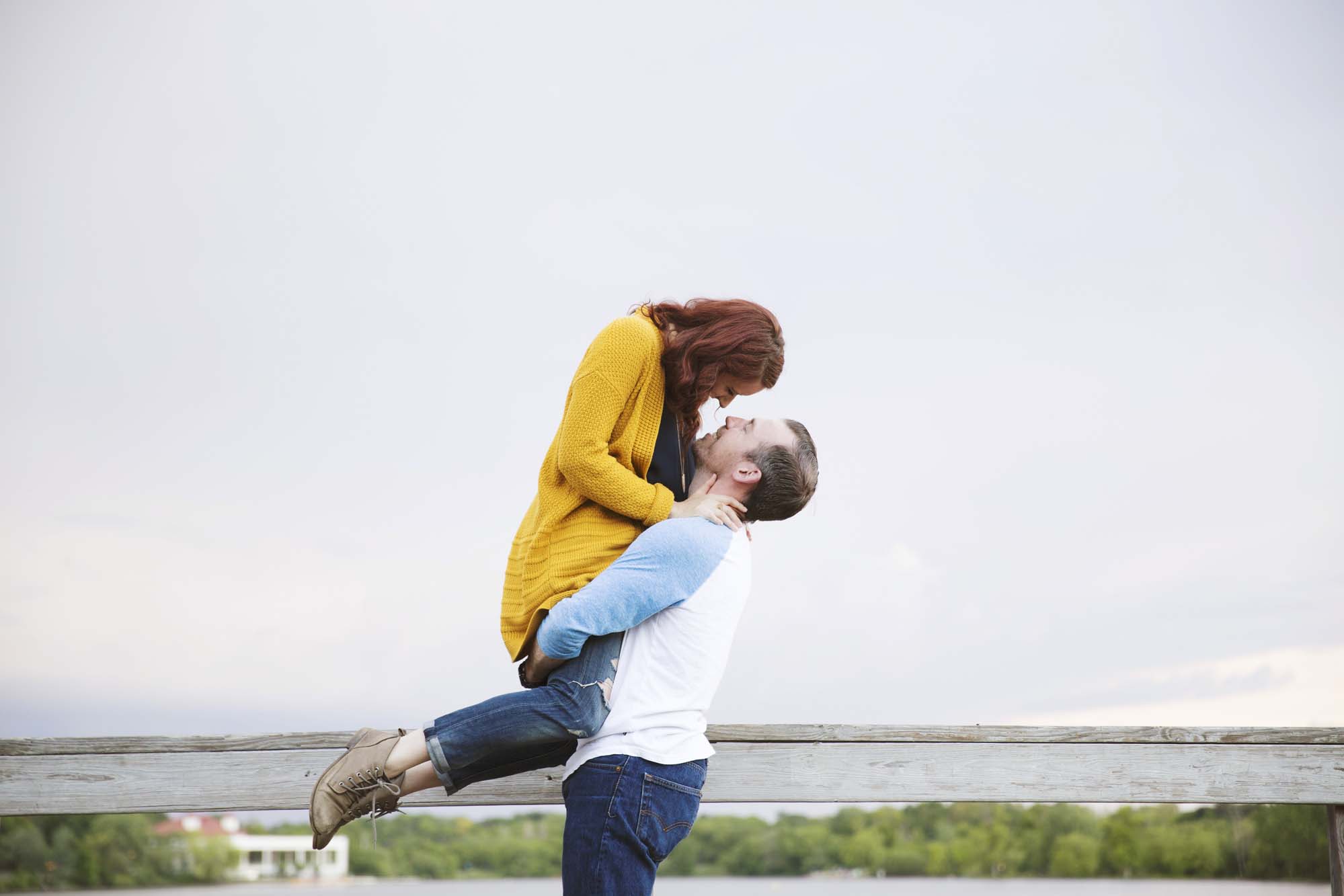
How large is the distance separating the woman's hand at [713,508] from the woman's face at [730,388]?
0.85 feet

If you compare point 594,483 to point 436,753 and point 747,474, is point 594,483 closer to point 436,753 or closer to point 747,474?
point 747,474

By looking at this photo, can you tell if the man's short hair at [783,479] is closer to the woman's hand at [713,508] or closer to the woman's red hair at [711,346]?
the woman's hand at [713,508]

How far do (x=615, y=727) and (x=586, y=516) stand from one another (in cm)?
49

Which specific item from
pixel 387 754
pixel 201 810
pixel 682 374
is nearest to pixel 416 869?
pixel 201 810

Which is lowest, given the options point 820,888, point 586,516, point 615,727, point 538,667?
point 820,888

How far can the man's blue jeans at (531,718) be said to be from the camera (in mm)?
2299

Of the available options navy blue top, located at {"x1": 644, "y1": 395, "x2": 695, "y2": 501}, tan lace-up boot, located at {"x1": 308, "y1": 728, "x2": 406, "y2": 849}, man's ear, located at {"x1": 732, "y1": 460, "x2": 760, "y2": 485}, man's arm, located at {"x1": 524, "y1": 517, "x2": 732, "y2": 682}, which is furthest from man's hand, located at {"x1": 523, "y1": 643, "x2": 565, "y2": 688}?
man's ear, located at {"x1": 732, "y1": 460, "x2": 760, "y2": 485}

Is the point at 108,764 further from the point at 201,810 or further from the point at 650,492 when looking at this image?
the point at 650,492

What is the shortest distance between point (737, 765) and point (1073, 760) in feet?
3.00

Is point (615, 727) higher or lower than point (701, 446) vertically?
lower

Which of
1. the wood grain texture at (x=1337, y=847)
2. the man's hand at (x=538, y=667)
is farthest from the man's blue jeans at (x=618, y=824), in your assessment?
the wood grain texture at (x=1337, y=847)

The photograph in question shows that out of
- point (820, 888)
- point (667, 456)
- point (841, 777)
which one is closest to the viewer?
point (667, 456)

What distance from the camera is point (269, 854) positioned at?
7.82 metres

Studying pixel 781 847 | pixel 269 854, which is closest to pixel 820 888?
pixel 781 847
